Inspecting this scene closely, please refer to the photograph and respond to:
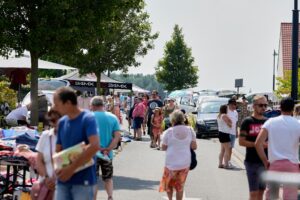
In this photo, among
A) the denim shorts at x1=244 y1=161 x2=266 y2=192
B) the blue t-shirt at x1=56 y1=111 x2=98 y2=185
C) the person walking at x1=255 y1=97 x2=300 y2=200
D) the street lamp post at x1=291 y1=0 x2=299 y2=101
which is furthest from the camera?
the street lamp post at x1=291 y1=0 x2=299 y2=101

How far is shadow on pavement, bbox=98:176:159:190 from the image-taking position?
14.0 m

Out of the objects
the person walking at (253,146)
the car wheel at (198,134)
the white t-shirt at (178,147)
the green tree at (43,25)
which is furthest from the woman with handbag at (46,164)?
the car wheel at (198,134)

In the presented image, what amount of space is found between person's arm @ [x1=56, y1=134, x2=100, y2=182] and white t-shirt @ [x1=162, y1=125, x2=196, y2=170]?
4.35 m

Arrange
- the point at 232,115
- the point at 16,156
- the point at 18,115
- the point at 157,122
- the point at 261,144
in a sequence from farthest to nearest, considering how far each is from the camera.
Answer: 1. the point at 157,122
2. the point at 232,115
3. the point at 18,115
4. the point at 16,156
5. the point at 261,144

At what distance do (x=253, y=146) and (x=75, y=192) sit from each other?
3.43 metres

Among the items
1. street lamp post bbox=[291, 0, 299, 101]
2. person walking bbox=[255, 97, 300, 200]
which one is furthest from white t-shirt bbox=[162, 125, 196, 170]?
street lamp post bbox=[291, 0, 299, 101]

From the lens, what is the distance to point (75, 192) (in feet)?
21.8

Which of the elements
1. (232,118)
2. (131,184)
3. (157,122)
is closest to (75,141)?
(131,184)

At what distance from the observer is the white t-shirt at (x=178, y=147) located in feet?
35.4

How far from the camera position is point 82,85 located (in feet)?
104

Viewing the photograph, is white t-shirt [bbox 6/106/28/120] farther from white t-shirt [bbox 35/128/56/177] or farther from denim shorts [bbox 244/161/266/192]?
white t-shirt [bbox 35/128/56/177]

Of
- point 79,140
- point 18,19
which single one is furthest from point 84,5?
point 79,140

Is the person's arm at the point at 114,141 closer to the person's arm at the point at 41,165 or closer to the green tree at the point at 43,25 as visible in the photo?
the person's arm at the point at 41,165

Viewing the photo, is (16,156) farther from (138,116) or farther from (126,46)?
(126,46)
